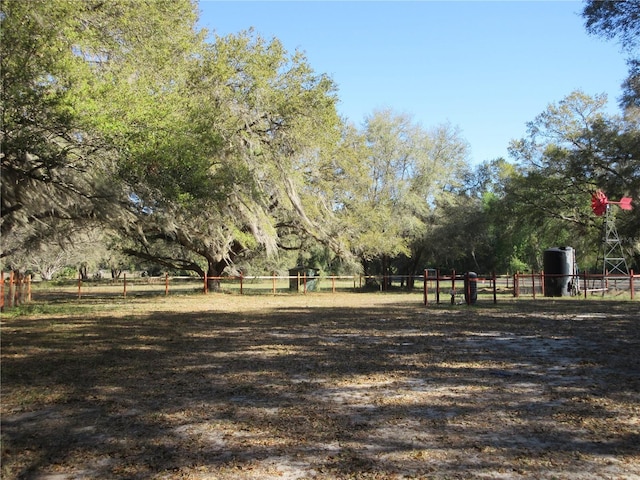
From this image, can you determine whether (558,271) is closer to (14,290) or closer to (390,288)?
(390,288)

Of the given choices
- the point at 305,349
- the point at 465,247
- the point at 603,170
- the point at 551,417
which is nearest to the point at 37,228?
the point at 305,349

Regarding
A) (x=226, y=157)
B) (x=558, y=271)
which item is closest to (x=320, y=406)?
(x=226, y=157)

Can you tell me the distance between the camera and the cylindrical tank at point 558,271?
25297 millimetres

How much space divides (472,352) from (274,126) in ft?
48.6

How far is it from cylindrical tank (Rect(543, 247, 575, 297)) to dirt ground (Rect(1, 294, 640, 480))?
15474 mm

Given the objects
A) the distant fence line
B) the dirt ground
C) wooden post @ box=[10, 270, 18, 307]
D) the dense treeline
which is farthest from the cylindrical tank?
wooden post @ box=[10, 270, 18, 307]

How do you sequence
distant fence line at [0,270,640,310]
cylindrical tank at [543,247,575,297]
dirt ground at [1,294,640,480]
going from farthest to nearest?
cylindrical tank at [543,247,575,297]
distant fence line at [0,270,640,310]
dirt ground at [1,294,640,480]

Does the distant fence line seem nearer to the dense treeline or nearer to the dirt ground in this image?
the dense treeline

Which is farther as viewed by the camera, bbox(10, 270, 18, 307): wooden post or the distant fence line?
the distant fence line

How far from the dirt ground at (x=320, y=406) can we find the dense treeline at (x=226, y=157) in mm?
3513

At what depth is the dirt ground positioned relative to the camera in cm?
363

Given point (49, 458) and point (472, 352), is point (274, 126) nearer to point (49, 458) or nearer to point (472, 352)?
point (472, 352)

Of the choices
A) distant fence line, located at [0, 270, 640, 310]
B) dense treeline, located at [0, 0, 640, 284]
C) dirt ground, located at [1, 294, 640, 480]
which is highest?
dense treeline, located at [0, 0, 640, 284]

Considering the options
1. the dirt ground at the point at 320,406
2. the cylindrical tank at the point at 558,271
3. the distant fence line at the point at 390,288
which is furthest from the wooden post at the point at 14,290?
the cylindrical tank at the point at 558,271
